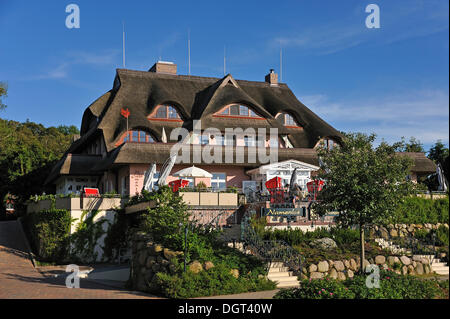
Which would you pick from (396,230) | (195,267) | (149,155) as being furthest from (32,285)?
(396,230)

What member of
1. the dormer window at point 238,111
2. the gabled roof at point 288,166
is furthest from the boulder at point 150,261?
the dormer window at point 238,111

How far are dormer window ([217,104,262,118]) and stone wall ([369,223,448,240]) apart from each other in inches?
533

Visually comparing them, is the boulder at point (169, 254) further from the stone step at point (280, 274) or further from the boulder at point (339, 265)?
the boulder at point (339, 265)

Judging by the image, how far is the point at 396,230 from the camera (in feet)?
87.9

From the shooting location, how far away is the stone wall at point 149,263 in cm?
1766

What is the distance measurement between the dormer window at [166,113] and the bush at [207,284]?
2052 centimetres

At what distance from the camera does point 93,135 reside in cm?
3812

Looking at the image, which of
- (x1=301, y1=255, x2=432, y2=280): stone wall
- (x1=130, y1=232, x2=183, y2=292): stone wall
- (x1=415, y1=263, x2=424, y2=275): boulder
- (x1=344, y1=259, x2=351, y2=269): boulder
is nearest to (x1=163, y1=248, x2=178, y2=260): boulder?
(x1=130, y1=232, x2=183, y2=292): stone wall

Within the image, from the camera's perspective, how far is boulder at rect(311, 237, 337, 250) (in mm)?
22172

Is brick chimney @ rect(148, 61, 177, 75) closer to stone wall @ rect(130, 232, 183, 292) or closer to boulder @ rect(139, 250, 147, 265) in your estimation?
stone wall @ rect(130, 232, 183, 292)
